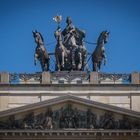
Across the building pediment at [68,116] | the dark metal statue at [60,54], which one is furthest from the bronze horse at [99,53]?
the building pediment at [68,116]

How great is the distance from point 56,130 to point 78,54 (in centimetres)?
756

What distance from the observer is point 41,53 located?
5378cm

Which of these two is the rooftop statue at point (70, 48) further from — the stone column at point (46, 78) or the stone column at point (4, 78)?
the stone column at point (4, 78)

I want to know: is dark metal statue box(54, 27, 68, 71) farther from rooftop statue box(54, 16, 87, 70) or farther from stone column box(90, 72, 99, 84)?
stone column box(90, 72, 99, 84)

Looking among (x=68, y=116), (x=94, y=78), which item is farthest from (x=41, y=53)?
(x=68, y=116)

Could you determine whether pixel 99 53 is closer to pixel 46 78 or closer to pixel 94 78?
pixel 94 78

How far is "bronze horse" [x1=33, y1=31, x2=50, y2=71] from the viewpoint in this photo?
53812mm

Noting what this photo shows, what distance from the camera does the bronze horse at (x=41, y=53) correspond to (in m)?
53.8

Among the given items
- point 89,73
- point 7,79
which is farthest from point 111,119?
point 7,79

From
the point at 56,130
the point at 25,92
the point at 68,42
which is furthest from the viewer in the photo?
the point at 68,42

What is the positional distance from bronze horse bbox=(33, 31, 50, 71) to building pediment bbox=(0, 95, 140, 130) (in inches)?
203

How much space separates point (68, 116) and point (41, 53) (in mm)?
6418

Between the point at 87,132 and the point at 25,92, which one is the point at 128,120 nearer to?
the point at 87,132

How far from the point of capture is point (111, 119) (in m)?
49.0
